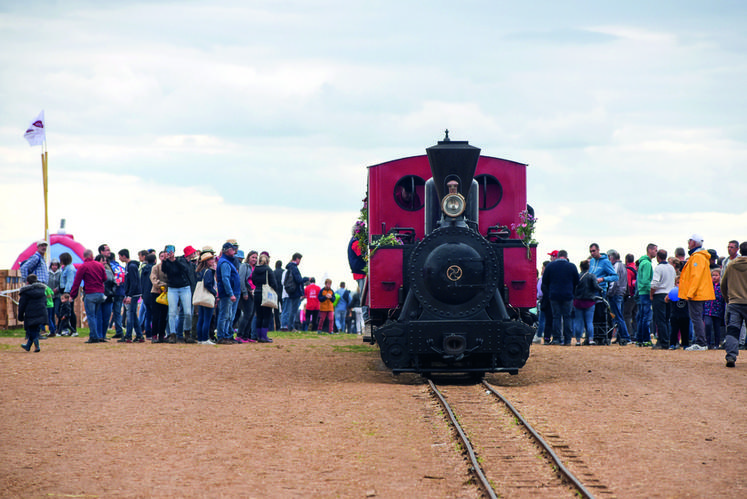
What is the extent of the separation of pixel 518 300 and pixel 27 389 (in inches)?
256

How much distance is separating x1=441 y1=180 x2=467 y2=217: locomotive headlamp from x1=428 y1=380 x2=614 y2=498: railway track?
258cm

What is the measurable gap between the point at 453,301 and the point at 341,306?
696 inches

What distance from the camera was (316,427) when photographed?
8.65 metres

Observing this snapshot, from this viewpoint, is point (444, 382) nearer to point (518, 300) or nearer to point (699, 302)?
point (518, 300)

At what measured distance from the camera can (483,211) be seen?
44.8 feet

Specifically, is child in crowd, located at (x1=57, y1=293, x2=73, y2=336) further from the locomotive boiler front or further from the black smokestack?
the black smokestack

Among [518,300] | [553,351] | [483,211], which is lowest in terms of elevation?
[553,351]

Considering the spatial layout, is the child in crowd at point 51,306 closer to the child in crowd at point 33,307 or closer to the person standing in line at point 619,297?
the child in crowd at point 33,307

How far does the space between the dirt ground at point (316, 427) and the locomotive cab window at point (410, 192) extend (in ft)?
8.40

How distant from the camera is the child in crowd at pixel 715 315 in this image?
17.2m

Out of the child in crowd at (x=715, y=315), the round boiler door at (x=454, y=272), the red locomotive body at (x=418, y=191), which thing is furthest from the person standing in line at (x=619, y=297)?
the round boiler door at (x=454, y=272)

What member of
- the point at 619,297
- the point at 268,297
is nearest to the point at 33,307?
the point at 268,297

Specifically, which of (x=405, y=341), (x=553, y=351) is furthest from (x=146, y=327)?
(x=405, y=341)

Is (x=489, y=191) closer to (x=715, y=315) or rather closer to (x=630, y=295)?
(x=715, y=315)
